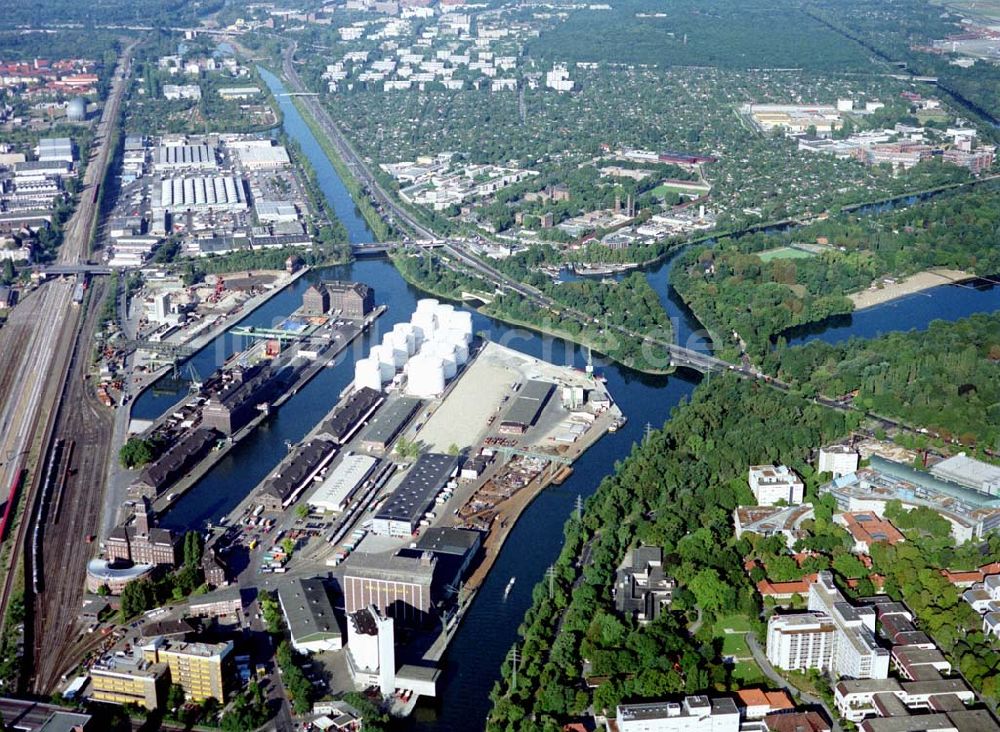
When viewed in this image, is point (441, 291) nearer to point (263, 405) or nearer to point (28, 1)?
point (263, 405)

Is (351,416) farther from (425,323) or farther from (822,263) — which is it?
(822,263)

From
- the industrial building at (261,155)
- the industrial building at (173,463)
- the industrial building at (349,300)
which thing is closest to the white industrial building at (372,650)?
the industrial building at (173,463)

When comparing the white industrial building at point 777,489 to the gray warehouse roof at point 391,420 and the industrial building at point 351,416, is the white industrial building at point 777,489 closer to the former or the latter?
the gray warehouse roof at point 391,420

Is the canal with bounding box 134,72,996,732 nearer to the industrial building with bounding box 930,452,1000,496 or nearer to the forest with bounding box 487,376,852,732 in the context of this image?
the forest with bounding box 487,376,852,732

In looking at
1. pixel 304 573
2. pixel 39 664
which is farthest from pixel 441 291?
pixel 39 664

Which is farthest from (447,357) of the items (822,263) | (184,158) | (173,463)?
(184,158)
